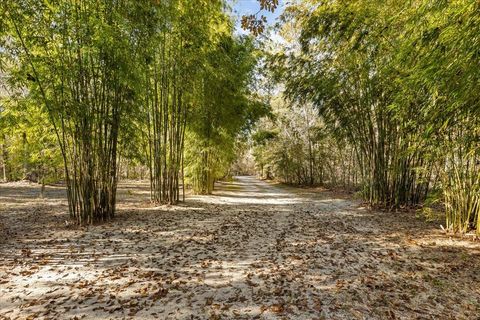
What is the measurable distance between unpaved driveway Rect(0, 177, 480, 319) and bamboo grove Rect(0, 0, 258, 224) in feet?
4.25

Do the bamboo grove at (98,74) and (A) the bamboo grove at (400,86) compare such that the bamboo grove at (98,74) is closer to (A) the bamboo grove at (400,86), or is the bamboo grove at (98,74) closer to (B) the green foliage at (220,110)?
(B) the green foliage at (220,110)

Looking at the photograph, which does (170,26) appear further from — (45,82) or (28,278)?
(28,278)

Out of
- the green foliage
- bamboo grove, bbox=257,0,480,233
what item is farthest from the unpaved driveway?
the green foliage

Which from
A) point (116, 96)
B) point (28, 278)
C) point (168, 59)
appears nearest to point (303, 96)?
point (168, 59)

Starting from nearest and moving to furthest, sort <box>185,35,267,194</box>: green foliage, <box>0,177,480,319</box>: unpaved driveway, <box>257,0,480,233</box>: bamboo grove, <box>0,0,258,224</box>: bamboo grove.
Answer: <box>0,177,480,319</box>: unpaved driveway → <box>257,0,480,233</box>: bamboo grove → <box>0,0,258,224</box>: bamboo grove → <box>185,35,267,194</box>: green foliage

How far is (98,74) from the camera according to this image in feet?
16.4

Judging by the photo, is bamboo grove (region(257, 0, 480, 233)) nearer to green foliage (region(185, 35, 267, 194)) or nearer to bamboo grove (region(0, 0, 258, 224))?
green foliage (region(185, 35, 267, 194))

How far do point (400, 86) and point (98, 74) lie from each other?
5173 millimetres

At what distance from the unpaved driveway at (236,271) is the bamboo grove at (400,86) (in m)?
1.21

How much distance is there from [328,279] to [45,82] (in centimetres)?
508

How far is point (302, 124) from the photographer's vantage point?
1670 cm

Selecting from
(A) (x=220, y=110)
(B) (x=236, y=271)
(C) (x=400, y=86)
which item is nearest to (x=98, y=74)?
(B) (x=236, y=271)

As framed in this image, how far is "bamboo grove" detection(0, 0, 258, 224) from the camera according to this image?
446 centimetres

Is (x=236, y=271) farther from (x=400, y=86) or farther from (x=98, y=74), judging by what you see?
(x=98, y=74)
